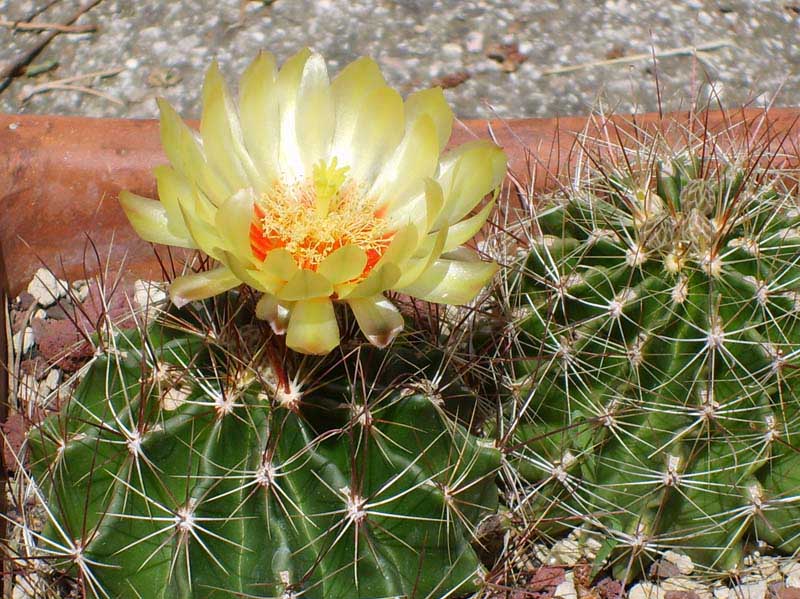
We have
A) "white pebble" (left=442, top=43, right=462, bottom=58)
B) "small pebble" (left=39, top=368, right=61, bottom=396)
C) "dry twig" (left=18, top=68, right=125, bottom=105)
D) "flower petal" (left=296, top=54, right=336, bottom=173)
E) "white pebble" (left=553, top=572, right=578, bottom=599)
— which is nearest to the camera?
"flower petal" (left=296, top=54, right=336, bottom=173)

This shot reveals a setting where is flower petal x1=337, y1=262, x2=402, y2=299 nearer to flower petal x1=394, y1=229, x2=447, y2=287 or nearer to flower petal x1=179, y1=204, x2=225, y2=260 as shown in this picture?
flower petal x1=394, y1=229, x2=447, y2=287

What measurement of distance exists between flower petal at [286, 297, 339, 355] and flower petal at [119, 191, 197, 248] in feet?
0.49

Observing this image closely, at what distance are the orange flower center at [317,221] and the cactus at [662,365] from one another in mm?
276

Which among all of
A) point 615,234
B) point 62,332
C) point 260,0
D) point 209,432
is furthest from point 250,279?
point 260,0

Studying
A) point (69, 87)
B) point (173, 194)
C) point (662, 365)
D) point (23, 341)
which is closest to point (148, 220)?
point (173, 194)

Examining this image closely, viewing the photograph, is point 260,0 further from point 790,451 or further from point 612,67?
point 790,451

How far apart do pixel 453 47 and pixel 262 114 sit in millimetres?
1568

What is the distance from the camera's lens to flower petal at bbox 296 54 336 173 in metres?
1.01

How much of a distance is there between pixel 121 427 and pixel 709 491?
0.70 metres

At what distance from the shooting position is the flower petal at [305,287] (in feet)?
2.60

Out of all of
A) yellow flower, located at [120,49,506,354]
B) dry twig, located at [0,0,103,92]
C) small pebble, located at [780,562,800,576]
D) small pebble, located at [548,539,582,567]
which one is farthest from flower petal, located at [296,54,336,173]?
dry twig, located at [0,0,103,92]

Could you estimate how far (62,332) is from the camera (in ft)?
4.96

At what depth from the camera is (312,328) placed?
82cm

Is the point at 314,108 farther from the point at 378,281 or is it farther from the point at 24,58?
the point at 24,58
